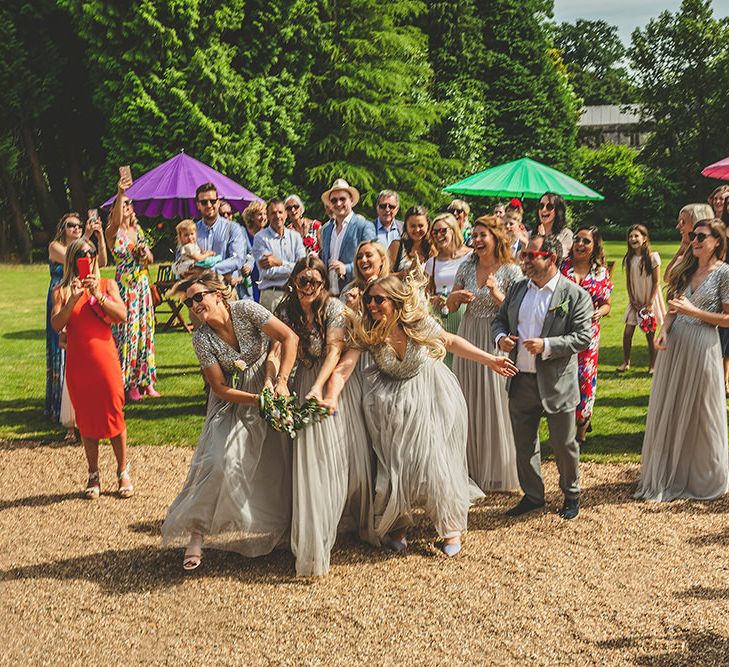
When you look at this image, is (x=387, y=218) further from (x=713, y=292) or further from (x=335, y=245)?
(x=713, y=292)

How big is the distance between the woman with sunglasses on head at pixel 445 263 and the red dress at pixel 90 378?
2.71 meters

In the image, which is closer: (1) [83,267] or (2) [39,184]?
(1) [83,267]

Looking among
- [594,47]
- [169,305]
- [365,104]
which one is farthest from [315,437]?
[594,47]

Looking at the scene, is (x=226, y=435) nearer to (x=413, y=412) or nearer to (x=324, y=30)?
(x=413, y=412)

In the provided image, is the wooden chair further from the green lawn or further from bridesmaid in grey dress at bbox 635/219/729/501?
bridesmaid in grey dress at bbox 635/219/729/501

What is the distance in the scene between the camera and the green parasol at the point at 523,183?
1155 cm

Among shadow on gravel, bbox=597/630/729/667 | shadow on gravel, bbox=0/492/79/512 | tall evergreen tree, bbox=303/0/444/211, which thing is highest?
tall evergreen tree, bbox=303/0/444/211

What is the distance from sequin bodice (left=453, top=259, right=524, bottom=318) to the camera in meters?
7.03

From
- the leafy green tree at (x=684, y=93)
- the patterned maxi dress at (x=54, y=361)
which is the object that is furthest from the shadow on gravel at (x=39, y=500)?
the leafy green tree at (x=684, y=93)

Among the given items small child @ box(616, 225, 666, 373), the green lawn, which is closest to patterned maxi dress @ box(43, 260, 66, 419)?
the green lawn

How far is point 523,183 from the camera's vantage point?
1165 cm

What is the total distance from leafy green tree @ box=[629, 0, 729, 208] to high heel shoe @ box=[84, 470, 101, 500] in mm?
43904

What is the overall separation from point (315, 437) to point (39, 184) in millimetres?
30337

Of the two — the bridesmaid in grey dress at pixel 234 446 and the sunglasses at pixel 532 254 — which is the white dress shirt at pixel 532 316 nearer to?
the sunglasses at pixel 532 254
